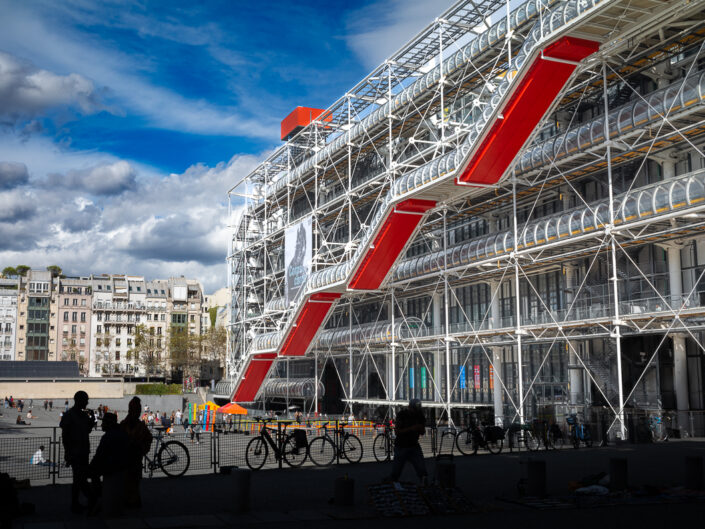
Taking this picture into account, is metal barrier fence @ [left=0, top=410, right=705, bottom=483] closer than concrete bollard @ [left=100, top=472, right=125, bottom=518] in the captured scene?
No

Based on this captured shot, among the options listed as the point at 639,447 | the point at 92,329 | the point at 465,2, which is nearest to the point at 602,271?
the point at 639,447

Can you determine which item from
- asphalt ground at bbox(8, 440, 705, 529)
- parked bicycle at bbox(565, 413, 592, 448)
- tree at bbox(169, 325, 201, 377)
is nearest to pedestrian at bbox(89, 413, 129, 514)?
asphalt ground at bbox(8, 440, 705, 529)

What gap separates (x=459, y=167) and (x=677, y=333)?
306 inches

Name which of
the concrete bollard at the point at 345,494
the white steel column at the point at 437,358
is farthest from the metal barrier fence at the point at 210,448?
the white steel column at the point at 437,358

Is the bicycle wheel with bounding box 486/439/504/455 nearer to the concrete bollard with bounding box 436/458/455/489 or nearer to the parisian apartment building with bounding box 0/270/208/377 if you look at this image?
the concrete bollard with bounding box 436/458/455/489

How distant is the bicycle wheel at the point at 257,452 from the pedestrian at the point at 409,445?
14.4 ft

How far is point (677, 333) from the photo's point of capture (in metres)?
21.8

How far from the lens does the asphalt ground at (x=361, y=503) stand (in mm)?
8688

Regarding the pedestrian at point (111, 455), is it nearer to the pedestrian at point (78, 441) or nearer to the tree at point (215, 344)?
the pedestrian at point (78, 441)

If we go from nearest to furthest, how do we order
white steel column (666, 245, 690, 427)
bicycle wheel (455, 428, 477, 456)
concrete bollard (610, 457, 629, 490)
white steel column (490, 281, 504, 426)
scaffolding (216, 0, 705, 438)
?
1. concrete bollard (610, 457, 629, 490)
2. bicycle wheel (455, 428, 477, 456)
3. scaffolding (216, 0, 705, 438)
4. white steel column (666, 245, 690, 427)
5. white steel column (490, 281, 504, 426)

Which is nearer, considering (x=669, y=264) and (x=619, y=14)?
(x=619, y=14)

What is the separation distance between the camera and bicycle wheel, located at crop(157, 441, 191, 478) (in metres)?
13.2

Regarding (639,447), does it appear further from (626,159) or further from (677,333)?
(626,159)

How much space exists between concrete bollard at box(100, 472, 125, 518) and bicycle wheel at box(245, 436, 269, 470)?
5555 millimetres
